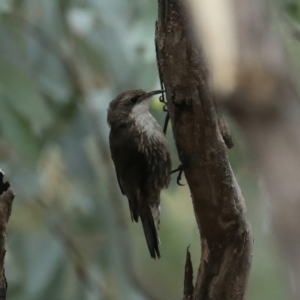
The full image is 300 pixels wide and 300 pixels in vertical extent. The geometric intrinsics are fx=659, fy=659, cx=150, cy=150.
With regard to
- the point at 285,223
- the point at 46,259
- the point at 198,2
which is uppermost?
the point at 46,259

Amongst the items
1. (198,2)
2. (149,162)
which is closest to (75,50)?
(149,162)

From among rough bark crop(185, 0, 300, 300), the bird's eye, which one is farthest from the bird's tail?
rough bark crop(185, 0, 300, 300)

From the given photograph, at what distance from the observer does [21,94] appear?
228cm

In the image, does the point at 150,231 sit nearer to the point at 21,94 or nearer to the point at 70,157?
the point at 21,94

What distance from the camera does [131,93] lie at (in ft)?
6.05

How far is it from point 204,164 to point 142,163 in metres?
0.76

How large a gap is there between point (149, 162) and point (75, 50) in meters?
1.36

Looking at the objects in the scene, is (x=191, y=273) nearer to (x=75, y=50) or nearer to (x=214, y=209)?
(x=214, y=209)

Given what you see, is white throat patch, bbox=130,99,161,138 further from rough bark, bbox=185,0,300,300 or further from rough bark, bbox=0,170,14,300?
rough bark, bbox=185,0,300,300

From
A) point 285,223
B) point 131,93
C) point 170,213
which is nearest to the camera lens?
point 285,223

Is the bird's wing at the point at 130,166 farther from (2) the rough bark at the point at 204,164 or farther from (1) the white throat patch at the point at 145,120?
(2) the rough bark at the point at 204,164

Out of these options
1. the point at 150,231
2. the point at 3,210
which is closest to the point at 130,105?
the point at 150,231

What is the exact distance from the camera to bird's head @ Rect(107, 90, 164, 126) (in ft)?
5.95

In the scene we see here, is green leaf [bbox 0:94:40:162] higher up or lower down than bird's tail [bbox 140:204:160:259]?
higher up
